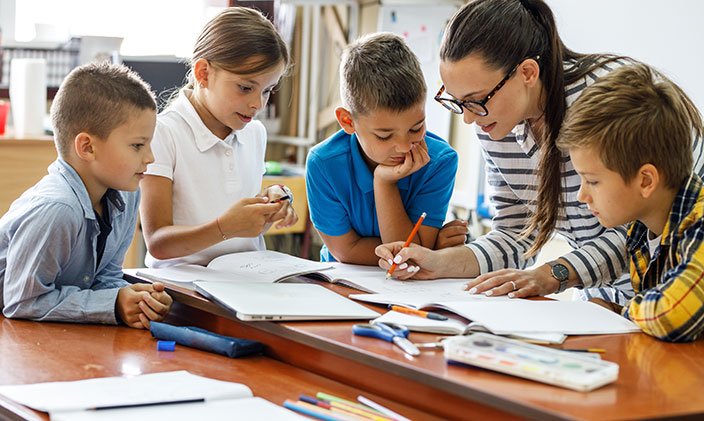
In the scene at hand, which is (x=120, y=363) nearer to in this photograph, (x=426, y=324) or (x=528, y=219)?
(x=426, y=324)

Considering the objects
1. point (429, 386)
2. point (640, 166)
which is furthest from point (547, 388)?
point (640, 166)

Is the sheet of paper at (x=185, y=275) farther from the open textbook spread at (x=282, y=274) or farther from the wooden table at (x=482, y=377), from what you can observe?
the wooden table at (x=482, y=377)

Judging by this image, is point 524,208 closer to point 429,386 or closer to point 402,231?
point 402,231

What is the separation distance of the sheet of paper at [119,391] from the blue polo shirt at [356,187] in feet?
2.55

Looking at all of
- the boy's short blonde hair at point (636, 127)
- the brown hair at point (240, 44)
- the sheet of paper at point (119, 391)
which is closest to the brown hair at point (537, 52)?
the boy's short blonde hair at point (636, 127)

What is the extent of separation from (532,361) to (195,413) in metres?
0.42

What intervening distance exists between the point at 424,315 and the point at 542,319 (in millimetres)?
179

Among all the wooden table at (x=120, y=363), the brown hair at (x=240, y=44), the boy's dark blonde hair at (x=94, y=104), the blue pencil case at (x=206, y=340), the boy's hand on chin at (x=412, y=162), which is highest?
the brown hair at (x=240, y=44)

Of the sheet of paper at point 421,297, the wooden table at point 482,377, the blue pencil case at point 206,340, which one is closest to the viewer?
the wooden table at point 482,377

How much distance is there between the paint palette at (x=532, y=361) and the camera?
1.13 metres

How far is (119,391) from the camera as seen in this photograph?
47.9 inches

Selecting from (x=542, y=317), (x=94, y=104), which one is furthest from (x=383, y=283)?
(x=94, y=104)

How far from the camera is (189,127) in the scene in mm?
2059

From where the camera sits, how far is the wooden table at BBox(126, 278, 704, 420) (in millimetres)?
1080
